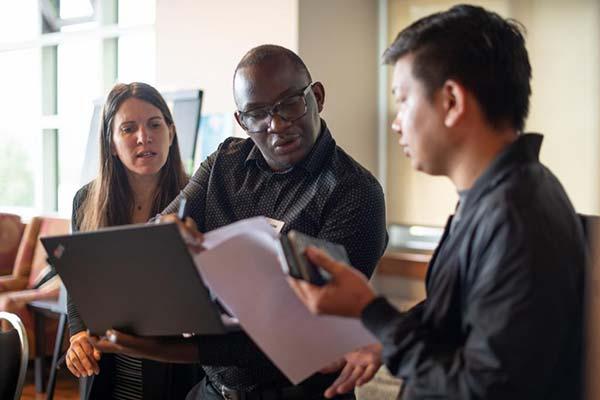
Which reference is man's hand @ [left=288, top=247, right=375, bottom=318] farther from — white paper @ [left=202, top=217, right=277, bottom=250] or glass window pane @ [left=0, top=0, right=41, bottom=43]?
glass window pane @ [left=0, top=0, right=41, bottom=43]

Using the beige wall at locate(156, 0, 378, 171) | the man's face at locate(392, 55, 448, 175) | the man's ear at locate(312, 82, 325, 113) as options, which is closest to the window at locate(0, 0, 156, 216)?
the beige wall at locate(156, 0, 378, 171)

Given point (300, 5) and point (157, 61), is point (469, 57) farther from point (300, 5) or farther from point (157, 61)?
point (157, 61)

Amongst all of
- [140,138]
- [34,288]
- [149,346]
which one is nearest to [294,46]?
[140,138]

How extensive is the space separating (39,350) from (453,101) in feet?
14.1

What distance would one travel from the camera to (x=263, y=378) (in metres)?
1.59

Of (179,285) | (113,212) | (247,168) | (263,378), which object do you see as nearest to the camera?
(179,285)

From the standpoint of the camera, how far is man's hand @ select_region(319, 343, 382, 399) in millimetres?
1388

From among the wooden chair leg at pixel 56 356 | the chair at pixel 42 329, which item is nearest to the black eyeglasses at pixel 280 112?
the wooden chair leg at pixel 56 356

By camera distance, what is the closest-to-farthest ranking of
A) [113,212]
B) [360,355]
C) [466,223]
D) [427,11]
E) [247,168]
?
[466,223]
[360,355]
[247,168]
[113,212]
[427,11]

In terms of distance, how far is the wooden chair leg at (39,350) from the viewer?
4.75 metres

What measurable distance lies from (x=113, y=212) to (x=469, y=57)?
142 centimetres

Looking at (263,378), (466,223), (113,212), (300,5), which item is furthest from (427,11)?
(466,223)

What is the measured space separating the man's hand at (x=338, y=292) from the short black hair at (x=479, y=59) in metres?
0.28

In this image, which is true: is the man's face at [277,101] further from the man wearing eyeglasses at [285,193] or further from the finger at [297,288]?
the finger at [297,288]
